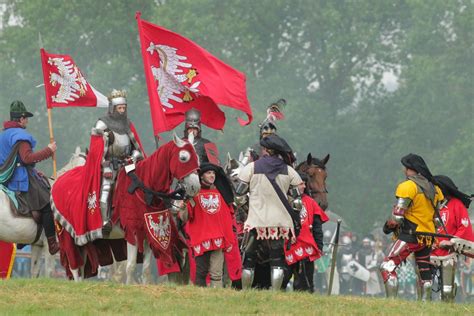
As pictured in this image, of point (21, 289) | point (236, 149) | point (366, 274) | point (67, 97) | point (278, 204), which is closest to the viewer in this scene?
point (21, 289)

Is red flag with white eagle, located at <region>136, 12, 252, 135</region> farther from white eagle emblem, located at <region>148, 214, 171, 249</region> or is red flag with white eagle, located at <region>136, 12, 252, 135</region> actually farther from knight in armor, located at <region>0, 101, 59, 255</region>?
white eagle emblem, located at <region>148, 214, 171, 249</region>

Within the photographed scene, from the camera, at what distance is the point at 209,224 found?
18.9 m

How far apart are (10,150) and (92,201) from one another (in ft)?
7.26

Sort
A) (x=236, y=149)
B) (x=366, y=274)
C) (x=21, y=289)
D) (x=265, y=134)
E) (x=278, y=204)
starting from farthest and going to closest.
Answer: (x=236, y=149) → (x=366, y=274) → (x=265, y=134) → (x=278, y=204) → (x=21, y=289)

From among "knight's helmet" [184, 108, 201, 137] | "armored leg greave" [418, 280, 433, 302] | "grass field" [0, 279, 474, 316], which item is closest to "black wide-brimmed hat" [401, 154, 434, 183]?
"armored leg greave" [418, 280, 433, 302]

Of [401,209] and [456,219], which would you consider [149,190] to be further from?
[456,219]

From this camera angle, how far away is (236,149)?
61062mm

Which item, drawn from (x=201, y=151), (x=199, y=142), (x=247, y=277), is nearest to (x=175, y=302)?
(x=247, y=277)

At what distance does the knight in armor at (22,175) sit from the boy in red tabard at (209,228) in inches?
120

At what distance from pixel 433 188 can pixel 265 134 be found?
8.48 feet

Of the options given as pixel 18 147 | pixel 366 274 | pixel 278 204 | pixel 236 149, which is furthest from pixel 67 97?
pixel 236 149

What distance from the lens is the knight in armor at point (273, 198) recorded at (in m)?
18.0

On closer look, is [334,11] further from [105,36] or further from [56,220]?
[56,220]

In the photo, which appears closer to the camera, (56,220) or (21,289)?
(21,289)
